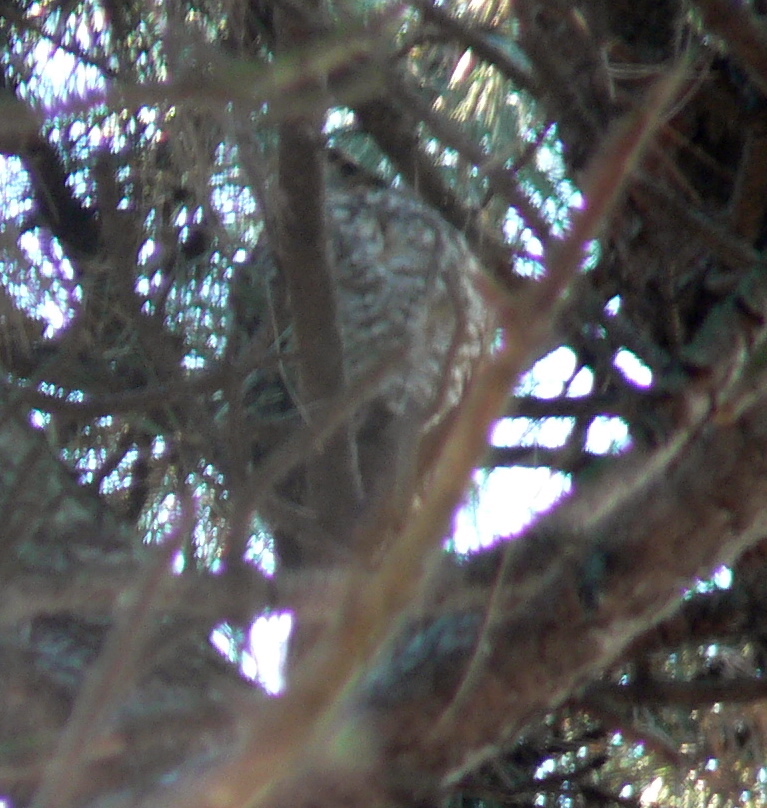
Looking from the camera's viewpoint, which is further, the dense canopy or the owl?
the owl

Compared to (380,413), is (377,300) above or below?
above

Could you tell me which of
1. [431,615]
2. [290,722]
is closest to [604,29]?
[431,615]

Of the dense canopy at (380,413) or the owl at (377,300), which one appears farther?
the owl at (377,300)

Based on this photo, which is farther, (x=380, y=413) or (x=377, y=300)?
(x=377, y=300)

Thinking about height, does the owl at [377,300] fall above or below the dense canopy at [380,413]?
above

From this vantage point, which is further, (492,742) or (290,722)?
(492,742)

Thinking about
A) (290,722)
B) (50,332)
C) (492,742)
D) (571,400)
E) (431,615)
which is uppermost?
(50,332)

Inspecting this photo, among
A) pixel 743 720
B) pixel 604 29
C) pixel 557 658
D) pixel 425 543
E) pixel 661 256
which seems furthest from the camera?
pixel 743 720

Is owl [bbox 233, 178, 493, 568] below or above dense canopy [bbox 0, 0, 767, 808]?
above

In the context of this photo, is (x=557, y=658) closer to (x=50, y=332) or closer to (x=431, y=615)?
(x=431, y=615)

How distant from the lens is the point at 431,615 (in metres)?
1.00

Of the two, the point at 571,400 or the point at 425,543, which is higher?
the point at 571,400

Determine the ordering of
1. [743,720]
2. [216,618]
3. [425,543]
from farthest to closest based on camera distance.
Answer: [743,720]
[216,618]
[425,543]

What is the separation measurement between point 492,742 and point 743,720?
0.76 meters
